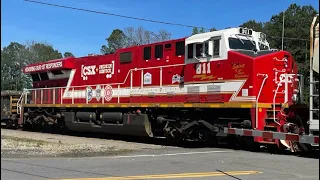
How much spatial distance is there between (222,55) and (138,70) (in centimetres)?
473

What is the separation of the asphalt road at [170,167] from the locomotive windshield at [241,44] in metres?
3.96

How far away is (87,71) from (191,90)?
7.53m

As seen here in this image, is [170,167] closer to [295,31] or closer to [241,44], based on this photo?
[241,44]

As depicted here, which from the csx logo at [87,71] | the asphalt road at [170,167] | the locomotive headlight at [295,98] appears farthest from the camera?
the csx logo at [87,71]

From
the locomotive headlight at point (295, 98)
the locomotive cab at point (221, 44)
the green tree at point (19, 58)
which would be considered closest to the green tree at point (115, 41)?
the green tree at point (19, 58)

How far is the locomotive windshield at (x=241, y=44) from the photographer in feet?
49.7

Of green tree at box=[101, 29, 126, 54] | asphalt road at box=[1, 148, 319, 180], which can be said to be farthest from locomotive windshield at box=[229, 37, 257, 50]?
green tree at box=[101, 29, 126, 54]

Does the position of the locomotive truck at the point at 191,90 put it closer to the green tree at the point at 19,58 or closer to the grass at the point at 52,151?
the grass at the point at 52,151

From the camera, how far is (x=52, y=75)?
24.6 metres

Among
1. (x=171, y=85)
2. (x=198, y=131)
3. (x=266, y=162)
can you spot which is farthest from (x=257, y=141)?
(x=171, y=85)

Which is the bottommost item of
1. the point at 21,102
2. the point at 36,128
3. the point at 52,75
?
the point at 36,128

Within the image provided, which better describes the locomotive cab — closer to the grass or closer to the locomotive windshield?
the locomotive windshield

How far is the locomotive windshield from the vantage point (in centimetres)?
1515

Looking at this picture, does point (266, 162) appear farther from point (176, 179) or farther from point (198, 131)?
point (198, 131)
